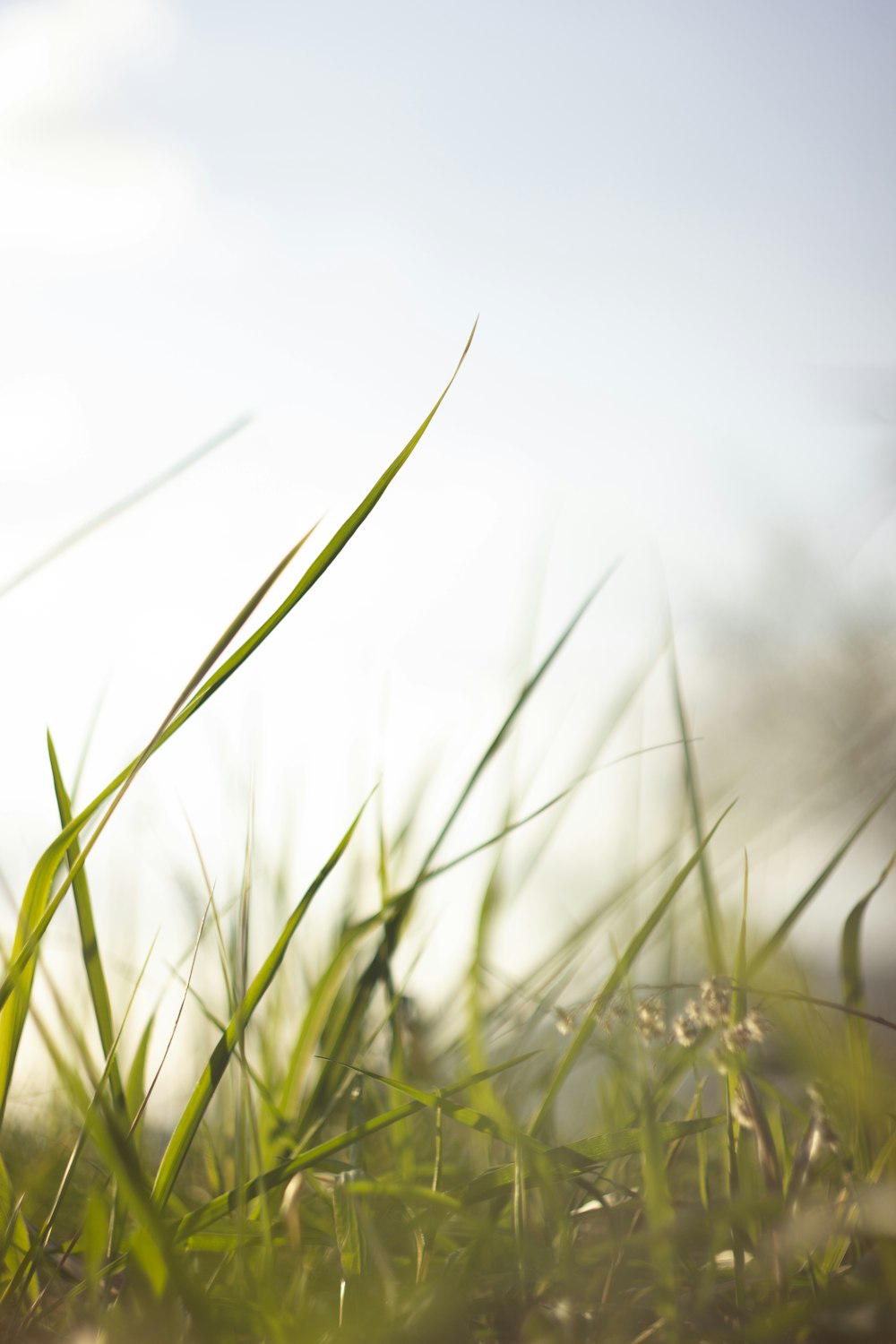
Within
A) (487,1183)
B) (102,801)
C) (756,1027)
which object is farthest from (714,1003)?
(102,801)

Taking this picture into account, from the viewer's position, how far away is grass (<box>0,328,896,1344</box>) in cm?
29

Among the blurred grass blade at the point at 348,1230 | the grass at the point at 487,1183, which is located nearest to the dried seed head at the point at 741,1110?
the grass at the point at 487,1183

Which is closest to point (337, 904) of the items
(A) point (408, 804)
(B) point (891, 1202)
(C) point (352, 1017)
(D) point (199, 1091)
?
(A) point (408, 804)

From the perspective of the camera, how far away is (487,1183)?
40 centimetres

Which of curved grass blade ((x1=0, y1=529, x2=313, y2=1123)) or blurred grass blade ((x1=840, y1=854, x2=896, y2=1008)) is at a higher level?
blurred grass blade ((x1=840, y1=854, x2=896, y2=1008))

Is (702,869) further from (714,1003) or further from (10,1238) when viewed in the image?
(10,1238)

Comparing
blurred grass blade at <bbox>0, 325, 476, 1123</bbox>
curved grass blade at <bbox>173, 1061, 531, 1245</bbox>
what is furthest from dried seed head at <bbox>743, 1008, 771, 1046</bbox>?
blurred grass blade at <bbox>0, 325, 476, 1123</bbox>

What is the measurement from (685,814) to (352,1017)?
23 cm

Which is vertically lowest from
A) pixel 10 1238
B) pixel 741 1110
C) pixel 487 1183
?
pixel 10 1238

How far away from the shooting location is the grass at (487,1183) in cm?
29

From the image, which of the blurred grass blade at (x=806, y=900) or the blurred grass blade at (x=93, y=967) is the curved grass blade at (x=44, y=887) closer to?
the blurred grass blade at (x=93, y=967)

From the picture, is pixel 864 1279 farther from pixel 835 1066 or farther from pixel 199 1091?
pixel 199 1091

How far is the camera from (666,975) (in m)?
0.55

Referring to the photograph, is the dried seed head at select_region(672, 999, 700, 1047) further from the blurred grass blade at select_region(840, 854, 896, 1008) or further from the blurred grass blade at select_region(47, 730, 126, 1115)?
the blurred grass blade at select_region(47, 730, 126, 1115)
